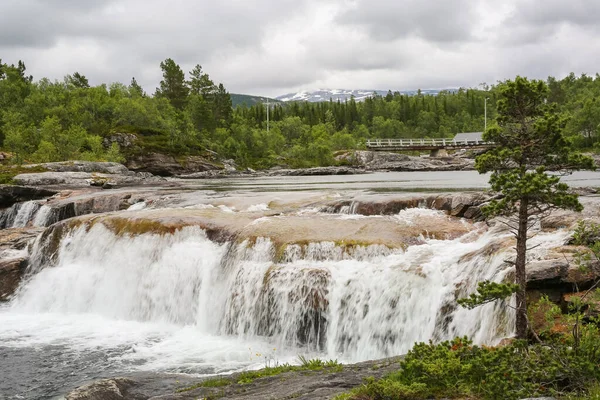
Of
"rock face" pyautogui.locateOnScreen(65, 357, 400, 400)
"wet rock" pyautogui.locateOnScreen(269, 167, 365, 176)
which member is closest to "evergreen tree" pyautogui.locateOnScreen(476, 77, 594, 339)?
"rock face" pyautogui.locateOnScreen(65, 357, 400, 400)

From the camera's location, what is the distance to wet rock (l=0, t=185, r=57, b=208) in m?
37.1

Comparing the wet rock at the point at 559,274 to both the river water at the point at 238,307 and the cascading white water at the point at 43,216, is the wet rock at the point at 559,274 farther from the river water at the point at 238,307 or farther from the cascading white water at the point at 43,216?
the cascading white water at the point at 43,216

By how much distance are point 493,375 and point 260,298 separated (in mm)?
10539

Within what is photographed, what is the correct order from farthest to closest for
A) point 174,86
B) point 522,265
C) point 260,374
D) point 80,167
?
1. point 174,86
2. point 80,167
3. point 260,374
4. point 522,265

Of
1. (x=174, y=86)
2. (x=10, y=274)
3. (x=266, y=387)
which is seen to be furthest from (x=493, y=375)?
(x=174, y=86)

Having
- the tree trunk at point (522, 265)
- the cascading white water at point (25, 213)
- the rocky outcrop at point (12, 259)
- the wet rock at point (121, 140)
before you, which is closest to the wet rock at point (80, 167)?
the cascading white water at point (25, 213)

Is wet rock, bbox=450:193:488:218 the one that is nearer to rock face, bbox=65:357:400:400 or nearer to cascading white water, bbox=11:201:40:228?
rock face, bbox=65:357:400:400

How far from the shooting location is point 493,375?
7184 mm

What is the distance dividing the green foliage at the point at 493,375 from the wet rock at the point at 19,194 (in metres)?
35.5

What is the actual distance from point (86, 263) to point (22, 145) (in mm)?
49794

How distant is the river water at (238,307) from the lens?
14086 mm

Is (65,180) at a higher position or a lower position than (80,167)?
lower

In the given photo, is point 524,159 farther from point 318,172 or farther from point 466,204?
point 318,172

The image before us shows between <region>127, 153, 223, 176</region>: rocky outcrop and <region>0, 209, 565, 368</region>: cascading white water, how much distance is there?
54925mm
